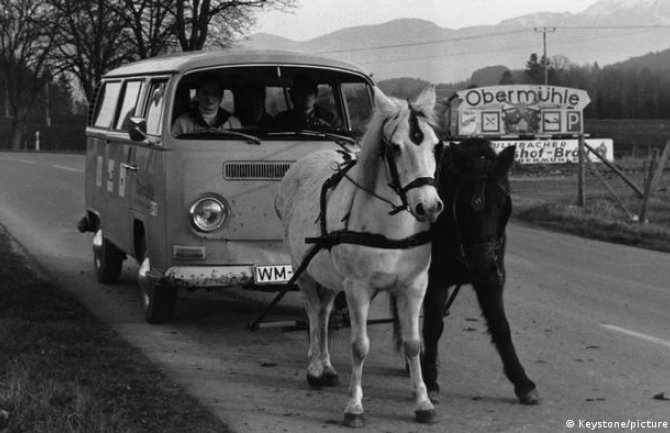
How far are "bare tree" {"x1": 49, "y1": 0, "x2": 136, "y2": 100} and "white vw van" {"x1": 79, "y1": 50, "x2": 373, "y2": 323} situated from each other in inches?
1610

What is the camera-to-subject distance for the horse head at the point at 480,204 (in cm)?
611

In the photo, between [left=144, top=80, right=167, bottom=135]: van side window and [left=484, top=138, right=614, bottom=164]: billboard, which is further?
[left=484, top=138, right=614, bottom=164]: billboard

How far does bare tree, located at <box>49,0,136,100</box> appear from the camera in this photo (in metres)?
50.7

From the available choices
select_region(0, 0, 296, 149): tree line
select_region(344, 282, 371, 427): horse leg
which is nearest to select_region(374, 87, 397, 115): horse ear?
select_region(344, 282, 371, 427): horse leg

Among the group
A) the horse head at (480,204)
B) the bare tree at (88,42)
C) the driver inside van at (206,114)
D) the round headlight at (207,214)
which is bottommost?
the round headlight at (207,214)

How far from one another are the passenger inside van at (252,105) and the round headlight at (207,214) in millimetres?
899

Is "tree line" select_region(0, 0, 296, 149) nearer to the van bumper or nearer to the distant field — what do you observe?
the distant field

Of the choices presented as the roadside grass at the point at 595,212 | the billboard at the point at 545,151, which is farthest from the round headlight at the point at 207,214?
the billboard at the point at 545,151

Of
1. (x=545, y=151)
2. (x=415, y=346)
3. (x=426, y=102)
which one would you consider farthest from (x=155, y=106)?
(x=545, y=151)

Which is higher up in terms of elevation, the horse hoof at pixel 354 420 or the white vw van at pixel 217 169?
the white vw van at pixel 217 169

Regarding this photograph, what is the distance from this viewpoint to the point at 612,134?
161 feet

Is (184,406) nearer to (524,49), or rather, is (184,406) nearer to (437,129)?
(437,129)

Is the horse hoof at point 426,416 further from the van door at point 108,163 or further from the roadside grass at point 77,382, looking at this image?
the van door at point 108,163

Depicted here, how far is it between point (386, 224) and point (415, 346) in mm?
766
